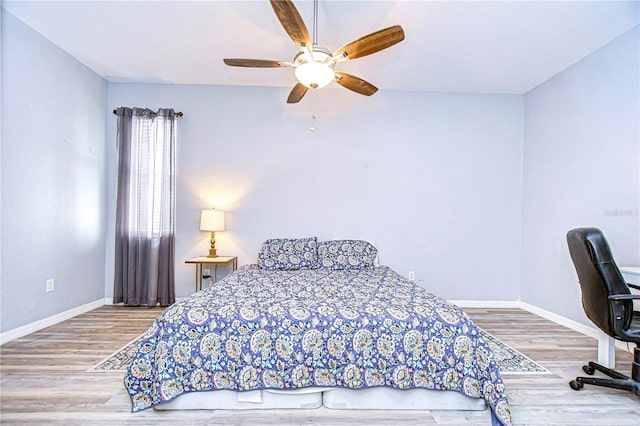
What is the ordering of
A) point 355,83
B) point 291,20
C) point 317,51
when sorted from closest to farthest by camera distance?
point 291,20 → point 317,51 → point 355,83

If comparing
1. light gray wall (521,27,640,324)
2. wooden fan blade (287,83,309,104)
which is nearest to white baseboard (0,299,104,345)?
wooden fan blade (287,83,309,104)

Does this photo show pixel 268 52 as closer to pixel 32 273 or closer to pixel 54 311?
pixel 32 273

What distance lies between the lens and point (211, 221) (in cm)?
380

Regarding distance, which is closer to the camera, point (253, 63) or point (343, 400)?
point (343, 400)

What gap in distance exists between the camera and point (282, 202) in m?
4.15

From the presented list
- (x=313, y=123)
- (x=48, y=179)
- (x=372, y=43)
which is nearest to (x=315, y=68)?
(x=372, y=43)

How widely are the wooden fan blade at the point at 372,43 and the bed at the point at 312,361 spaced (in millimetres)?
1729

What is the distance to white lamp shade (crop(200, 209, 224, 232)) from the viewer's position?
3.79 meters

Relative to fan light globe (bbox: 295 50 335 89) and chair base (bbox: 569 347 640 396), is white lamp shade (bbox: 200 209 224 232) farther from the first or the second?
chair base (bbox: 569 347 640 396)

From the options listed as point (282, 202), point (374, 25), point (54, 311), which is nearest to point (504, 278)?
point (282, 202)

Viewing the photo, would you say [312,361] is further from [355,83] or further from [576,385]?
[355,83]

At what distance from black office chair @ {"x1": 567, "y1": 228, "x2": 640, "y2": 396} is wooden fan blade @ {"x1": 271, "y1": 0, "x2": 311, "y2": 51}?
6.89 ft

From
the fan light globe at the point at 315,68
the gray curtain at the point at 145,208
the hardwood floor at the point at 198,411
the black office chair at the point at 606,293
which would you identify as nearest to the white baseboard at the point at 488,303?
the hardwood floor at the point at 198,411

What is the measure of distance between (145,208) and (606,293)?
4.31 meters
